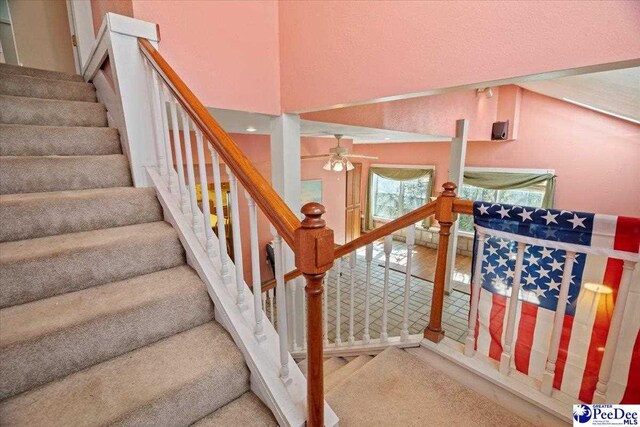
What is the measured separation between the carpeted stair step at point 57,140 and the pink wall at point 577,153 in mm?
6510

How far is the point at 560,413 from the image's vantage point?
1211 mm

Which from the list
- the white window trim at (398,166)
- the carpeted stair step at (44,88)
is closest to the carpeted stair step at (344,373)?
the carpeted stair step at (44,88)

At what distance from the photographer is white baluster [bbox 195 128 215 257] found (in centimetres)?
132

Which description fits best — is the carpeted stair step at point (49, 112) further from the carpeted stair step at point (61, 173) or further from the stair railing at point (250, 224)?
the stair railing at point (250, 224)

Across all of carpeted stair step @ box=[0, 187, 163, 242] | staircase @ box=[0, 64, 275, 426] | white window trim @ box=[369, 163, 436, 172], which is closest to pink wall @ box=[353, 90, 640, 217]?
white window trim @ box=[369, 163, 436, 172]

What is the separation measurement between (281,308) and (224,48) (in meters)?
1.93

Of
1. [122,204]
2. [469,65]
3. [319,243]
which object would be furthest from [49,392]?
[469,65]

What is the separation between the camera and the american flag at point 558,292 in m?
1.07

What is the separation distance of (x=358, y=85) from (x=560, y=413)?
1.91 meters

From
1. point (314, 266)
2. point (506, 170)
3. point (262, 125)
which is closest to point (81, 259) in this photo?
point (314, 266)

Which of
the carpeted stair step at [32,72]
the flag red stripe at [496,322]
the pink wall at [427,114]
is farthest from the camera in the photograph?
the pink wall at [427,114]

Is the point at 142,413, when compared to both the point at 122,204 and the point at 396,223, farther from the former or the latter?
the point at 396,223

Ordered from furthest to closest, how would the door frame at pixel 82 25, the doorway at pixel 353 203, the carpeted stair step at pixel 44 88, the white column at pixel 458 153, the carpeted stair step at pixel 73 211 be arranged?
the doorway at pixel 353 203
the white column at pixel 458 153
the door frame at pixel 82 25
the carpeted stair step at pixel 44 88
the carpeted stair step at pixel 73 211

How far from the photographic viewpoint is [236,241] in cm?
118
